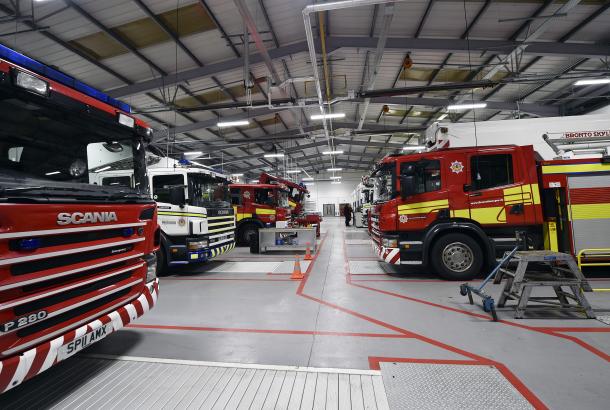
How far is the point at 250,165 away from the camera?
29.2 metres

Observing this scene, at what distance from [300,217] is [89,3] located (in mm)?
11065

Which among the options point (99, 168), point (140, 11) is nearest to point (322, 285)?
point (99, 168)

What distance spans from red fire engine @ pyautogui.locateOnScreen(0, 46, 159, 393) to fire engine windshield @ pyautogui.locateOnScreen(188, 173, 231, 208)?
127 inches

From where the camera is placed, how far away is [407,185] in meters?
5.35

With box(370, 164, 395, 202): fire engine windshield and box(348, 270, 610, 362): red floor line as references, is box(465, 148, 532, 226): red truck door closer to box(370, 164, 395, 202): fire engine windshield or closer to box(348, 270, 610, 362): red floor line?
box(370, 164, 395, 202): fire engine windshield

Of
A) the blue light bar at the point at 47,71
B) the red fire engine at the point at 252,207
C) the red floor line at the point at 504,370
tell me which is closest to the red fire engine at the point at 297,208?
the red fire engine at the point at 252,207

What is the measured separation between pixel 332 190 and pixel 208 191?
3240cm

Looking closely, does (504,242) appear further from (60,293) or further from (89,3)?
(89,3)

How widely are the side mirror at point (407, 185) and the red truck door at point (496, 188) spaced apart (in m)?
1.03

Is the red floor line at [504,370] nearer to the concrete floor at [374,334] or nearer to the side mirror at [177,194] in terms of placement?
the concrete floor at [374,334]

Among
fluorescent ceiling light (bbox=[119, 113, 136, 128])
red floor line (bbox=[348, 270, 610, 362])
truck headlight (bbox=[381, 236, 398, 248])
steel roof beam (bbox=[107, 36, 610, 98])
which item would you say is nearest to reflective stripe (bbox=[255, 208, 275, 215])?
steel roof beam (bbox=[107, 36, 610, 98])

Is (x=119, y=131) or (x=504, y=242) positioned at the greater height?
(x=119, y=131)

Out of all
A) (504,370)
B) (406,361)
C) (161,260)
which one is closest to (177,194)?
(161,260)

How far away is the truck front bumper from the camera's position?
1.62 meters
